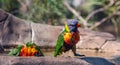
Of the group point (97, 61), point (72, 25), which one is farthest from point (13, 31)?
point (97, 61)

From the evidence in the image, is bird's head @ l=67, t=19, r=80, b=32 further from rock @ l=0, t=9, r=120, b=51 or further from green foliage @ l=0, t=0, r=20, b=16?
green foliage @ l=0, t=0, r=20, b=16

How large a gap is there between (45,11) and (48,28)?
325 centimetres

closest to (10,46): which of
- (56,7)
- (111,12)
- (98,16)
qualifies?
(56,7)

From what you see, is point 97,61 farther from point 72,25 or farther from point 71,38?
point 72,25

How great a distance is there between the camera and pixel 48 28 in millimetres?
7828

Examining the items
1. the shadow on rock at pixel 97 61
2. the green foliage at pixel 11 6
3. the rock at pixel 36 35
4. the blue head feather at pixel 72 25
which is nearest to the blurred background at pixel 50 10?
the green foliage at pixel 11 6

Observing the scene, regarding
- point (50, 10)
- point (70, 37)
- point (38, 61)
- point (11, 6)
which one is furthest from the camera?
point (11, 6)

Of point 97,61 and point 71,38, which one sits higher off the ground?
point 71,38

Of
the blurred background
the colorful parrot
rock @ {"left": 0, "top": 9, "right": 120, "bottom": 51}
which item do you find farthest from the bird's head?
the blurred background

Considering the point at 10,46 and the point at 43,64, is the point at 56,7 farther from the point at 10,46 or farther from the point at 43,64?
the point at 43,64

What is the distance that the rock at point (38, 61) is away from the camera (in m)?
4.34

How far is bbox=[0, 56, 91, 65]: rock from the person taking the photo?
434 centimetres

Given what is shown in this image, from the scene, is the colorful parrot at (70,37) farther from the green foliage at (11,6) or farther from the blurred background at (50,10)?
the green foliage at (11,6)

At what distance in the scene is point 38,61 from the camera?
14.6 feet
